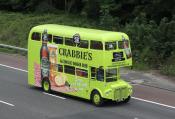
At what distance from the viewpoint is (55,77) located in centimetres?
2761

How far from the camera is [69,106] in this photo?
25.5 meters

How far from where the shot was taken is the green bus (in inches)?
990

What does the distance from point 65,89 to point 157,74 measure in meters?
6.70

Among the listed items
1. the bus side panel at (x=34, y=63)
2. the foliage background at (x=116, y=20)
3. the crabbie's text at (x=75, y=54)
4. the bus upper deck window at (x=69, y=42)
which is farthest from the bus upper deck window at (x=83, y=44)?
the foliage background at (x=116, y=20)

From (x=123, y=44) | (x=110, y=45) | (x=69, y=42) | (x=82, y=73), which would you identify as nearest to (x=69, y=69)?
(x=82, y=73)

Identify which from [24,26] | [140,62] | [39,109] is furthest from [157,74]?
[24,26]

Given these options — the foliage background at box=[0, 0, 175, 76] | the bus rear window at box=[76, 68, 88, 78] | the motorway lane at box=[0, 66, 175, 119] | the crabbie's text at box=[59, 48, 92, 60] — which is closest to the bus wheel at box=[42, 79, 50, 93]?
the motorway lane at box=[0, 66, 175, 119]

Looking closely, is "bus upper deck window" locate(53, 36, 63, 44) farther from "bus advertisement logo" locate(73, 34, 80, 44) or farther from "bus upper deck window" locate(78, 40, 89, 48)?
"bus upper deck window" locate(78, 40, 89, 48)

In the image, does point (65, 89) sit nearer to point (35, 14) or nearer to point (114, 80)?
point (114, 80)

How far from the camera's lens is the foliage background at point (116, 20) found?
111 ft

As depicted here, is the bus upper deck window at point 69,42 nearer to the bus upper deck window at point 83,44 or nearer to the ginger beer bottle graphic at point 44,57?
the bus upper deck window at point 83,44

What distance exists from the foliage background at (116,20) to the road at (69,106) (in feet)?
16.0

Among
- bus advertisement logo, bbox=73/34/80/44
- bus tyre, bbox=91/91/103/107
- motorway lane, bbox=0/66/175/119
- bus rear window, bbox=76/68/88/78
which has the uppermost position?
bus advertisement logo, bbox=73/34/80/44

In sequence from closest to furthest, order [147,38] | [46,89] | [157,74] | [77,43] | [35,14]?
[77,43] → [46,89] → [157,74] → [147,38] → [35,14]
